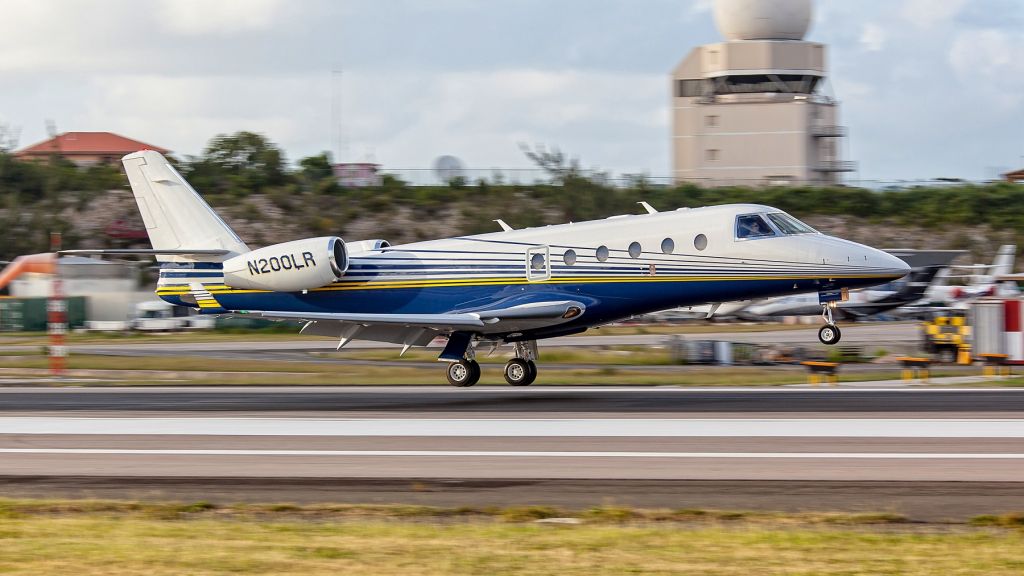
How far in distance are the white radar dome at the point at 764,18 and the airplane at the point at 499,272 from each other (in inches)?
2219

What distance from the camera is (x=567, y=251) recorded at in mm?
23344

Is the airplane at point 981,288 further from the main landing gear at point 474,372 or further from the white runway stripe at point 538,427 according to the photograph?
the white runway stripe at point 538,427

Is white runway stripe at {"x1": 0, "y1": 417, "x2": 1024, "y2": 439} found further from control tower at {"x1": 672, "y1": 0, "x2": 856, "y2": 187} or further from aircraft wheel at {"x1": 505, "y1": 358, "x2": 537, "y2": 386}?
control tower at {"x1": 672, "y1": 0, "x2": 856, "y2": 187}

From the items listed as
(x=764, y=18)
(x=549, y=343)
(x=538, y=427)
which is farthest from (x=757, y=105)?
(x=538, y=427)

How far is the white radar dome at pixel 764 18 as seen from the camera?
3004 inches

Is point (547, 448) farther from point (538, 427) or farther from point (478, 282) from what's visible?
point (478, 282)

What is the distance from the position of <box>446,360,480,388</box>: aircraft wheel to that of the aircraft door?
221cm

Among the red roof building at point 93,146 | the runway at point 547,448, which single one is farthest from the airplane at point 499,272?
the red roof building at point 93,146

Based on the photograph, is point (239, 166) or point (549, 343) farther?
point (239, 166)

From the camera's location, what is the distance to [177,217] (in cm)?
2589

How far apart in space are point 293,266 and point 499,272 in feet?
14.6

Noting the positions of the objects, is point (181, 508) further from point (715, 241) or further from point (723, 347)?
point (723, 347)

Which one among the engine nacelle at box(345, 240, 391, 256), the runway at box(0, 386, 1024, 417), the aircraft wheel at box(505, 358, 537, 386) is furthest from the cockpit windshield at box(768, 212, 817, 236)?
the engine nacelle at box(345, 240, 391, 256)

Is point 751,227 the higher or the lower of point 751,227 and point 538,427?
the higher
